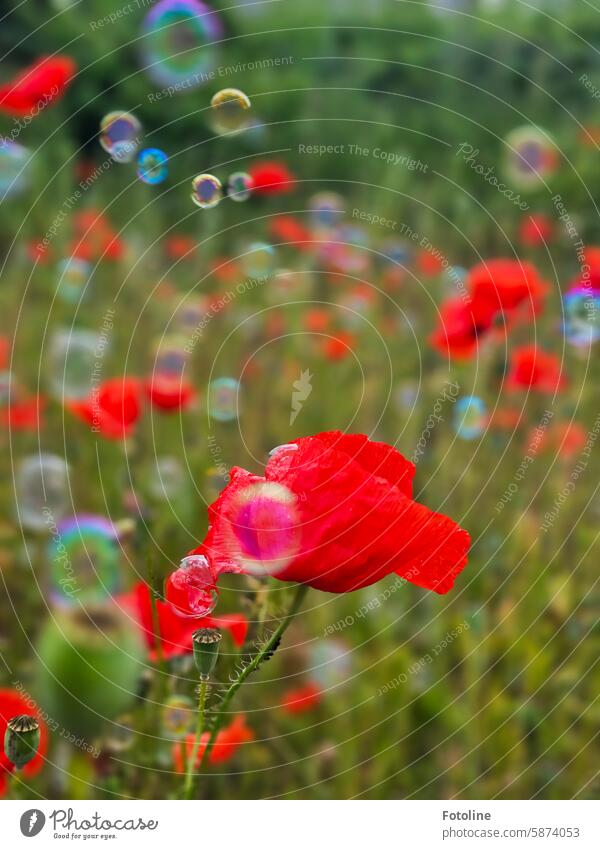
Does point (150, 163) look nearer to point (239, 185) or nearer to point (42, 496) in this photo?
point (239, 185)

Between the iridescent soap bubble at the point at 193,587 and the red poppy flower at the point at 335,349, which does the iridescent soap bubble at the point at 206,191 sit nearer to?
the iridescent soap bubble at the point at 193,587

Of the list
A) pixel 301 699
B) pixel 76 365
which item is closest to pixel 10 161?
pixel 76 365

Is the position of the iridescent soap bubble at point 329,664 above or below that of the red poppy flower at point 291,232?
below

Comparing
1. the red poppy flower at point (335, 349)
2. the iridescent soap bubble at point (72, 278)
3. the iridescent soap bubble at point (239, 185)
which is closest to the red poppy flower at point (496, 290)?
the red poppy flower at point (335, 349)

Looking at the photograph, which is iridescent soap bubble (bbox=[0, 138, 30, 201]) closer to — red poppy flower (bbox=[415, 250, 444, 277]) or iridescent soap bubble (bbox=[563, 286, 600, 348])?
iridescent soap bubble (bbox=[563, 286, 600, 348])

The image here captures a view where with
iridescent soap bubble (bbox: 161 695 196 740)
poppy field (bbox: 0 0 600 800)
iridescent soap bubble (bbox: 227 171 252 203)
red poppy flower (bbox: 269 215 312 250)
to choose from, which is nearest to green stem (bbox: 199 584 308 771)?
poppy field (bbox: 0 0 600 800)

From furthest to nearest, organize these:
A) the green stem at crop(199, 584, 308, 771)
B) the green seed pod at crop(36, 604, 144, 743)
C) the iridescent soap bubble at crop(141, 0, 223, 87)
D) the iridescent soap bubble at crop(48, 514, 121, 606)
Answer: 1. the iridescent soap bubble at crop(141, 0, 223, 87)
2. the iridescent soap bubble at crop(48, 514, 121, 606)
3. the green seed pod at crop(36, 604, 144, 743)
4. the green stem at crop(199, 584, 308, 771)

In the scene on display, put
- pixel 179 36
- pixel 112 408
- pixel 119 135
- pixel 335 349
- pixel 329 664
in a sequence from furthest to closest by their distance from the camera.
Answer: pixel 335 349 < pixel 179 36 < pixel 329 664 < pixel 112 408 < pixel 119 135
